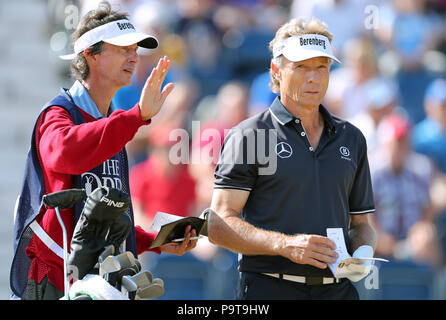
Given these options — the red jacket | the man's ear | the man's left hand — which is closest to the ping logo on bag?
the red jacket

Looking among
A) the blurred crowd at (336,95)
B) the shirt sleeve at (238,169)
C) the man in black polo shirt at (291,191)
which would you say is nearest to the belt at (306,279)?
the man in black polo shirt at (291,191)

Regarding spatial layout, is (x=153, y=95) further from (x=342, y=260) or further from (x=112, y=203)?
(x=342, y=260)

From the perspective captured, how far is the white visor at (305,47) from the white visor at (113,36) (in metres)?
0.66

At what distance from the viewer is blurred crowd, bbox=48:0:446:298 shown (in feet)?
22.8

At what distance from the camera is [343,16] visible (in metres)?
8.66

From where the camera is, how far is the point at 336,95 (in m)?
8.22

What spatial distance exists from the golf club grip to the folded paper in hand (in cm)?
123

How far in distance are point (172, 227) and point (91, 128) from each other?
0.58 meters

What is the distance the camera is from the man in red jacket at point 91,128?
3.17m

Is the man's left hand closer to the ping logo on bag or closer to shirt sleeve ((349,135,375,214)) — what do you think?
the ping logo on bag

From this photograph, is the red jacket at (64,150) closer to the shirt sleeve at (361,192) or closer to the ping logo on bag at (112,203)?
the ping logo on bag at (112,203)

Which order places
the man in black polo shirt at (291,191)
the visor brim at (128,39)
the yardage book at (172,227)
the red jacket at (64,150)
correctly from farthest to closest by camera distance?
the man in black polo shirt at (291,191) < the visor brim at (128,39) < the yardage book at (172,227) < the red jacket at (64,150)

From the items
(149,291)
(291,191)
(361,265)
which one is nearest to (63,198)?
(149,291)
